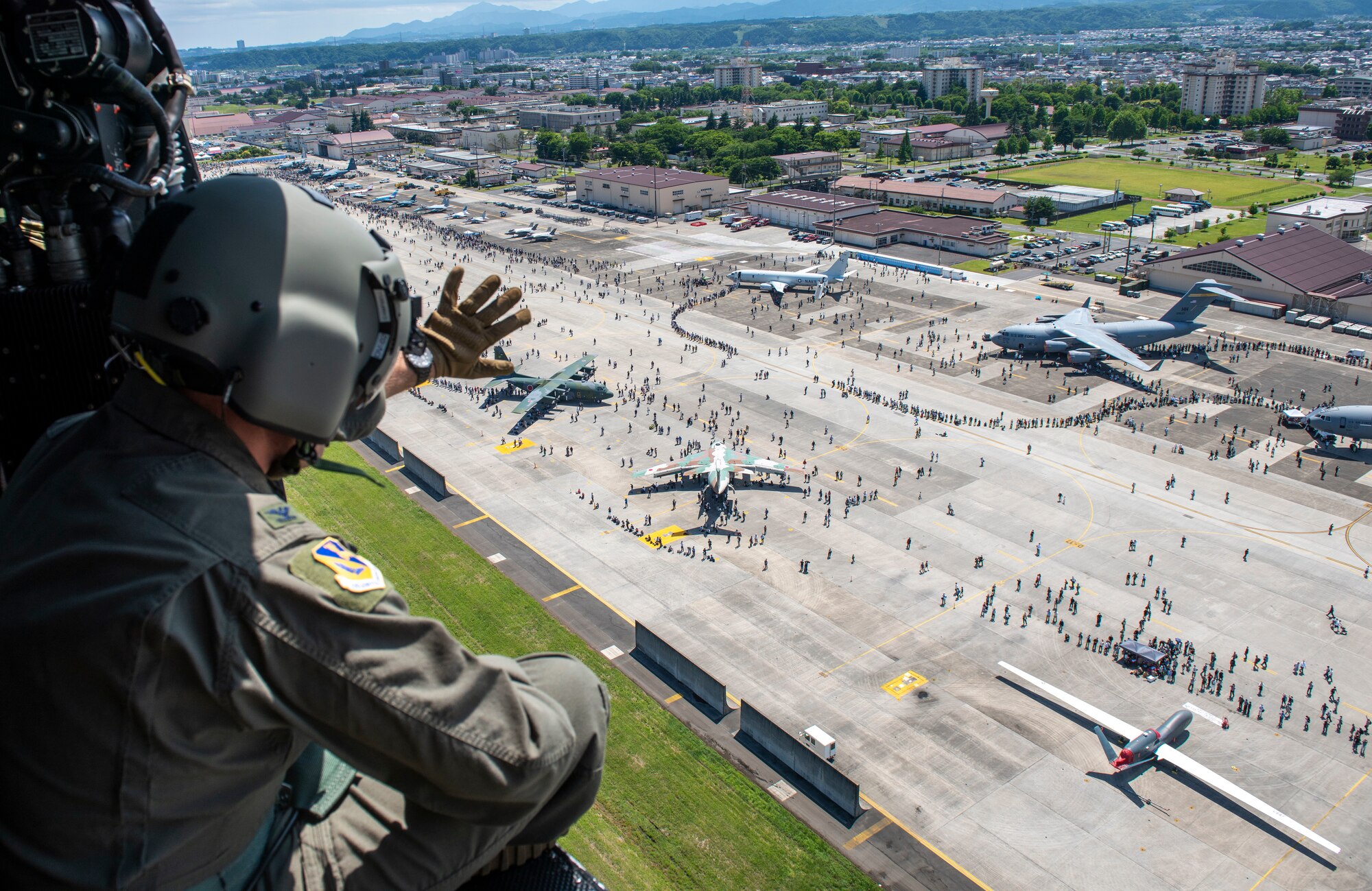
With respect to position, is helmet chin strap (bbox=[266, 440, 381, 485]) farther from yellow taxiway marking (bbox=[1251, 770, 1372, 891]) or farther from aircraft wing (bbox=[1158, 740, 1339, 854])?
aircraft wing (bbox=[1158, 740, 1339, 854])

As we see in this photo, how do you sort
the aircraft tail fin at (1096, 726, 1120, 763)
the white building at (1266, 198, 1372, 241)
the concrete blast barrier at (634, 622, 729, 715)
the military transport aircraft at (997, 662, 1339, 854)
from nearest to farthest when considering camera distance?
the military transport aircraft at (997, 662, 1339, 854), the aircraft tail fin at (1096, 726, 1120, 763), the concrete blast barrier at (634, 622, 729, 715), the white building at (1266, 198, 1372, 241)

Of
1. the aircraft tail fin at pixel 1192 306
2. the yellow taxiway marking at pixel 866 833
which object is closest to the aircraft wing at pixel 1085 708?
the yellow taxiway marking at pixel 866 833

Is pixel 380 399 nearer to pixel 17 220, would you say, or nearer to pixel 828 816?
pixel 17 220

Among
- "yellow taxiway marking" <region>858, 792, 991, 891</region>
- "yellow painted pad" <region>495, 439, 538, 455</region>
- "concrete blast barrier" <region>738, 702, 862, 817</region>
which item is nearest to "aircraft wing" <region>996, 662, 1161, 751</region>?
"yellow taxiway marking" <region>858, 792, 991, 891</region>

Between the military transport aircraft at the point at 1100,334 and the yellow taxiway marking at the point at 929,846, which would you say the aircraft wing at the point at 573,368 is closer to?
the military transport aircraft at the point at 1100,334

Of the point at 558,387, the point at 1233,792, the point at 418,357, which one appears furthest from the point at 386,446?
the point at 418,357

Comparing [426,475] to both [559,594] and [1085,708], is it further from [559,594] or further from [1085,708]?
[1085,708]

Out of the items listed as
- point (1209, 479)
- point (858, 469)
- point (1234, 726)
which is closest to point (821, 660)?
point (1234, 726)
